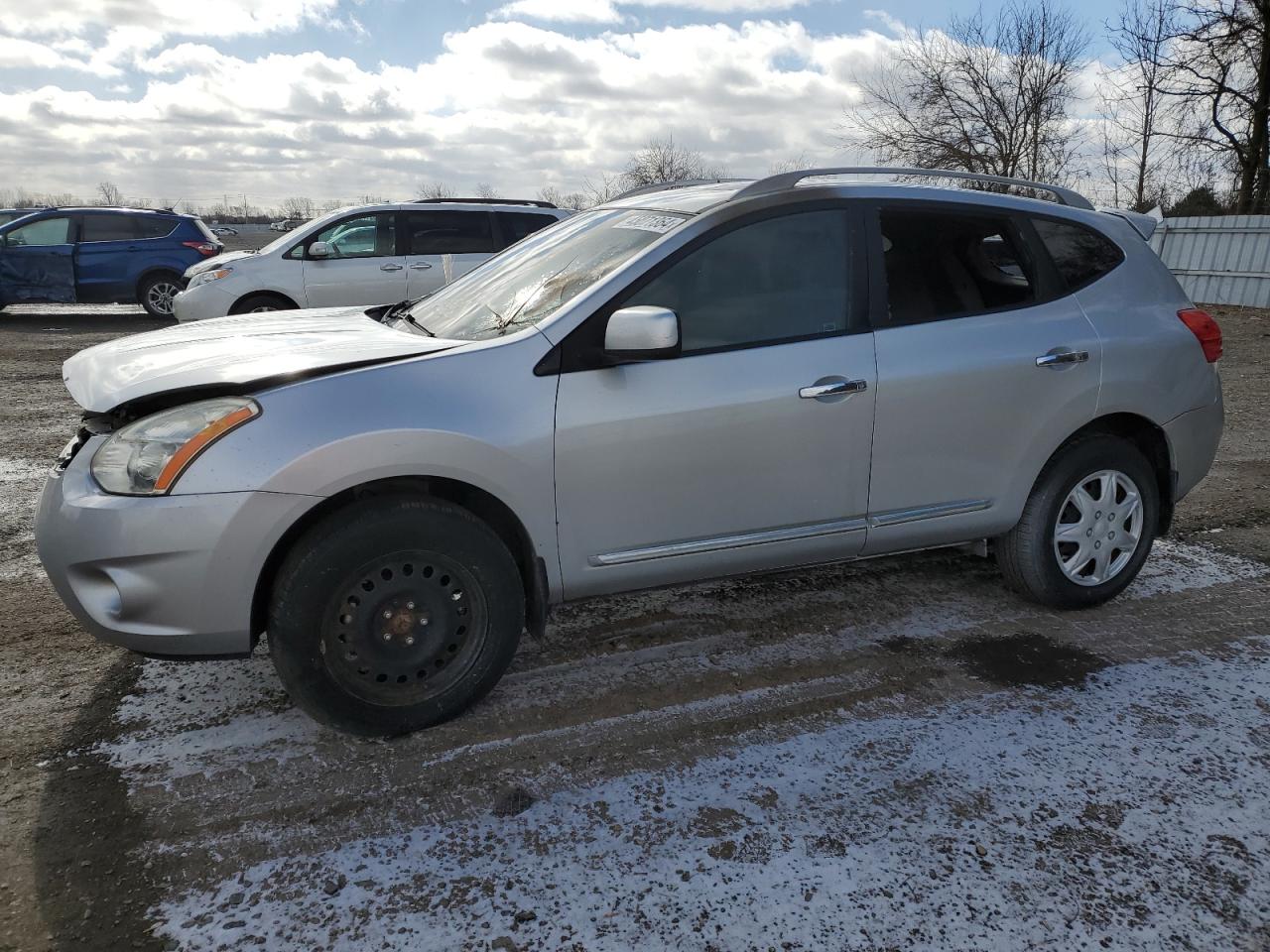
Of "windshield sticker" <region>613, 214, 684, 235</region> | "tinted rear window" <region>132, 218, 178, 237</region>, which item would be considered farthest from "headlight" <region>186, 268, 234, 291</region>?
"windshield sticker" <region>613, 214, 684, 235</region>

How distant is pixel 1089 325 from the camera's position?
3.94 m

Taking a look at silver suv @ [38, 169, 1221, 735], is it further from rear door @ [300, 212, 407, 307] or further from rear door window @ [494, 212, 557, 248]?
rear door window @ [494, 212, 557, 248]

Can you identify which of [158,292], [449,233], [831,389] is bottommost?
[831,389]

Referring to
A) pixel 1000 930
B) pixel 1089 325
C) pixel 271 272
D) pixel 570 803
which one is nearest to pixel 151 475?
pixel 570 803

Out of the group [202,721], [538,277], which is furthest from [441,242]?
[202,721]

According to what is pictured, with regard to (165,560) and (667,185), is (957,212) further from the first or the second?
(165,560)

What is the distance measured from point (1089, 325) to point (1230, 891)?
2.24 meters

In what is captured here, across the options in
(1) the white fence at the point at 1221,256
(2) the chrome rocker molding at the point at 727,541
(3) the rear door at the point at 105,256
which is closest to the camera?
(2) the chrome rocker molding at the point at 727,541

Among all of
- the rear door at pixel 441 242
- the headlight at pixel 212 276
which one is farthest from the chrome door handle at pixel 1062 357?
the headlight at pixel 212 276

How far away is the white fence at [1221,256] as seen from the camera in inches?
752

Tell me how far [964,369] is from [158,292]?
15.3 meters

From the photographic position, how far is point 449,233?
37.1ft

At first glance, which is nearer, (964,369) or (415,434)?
(415,434)

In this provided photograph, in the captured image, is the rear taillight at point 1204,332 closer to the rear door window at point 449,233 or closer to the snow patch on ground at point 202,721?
the snow patch on ground at point 202,721
